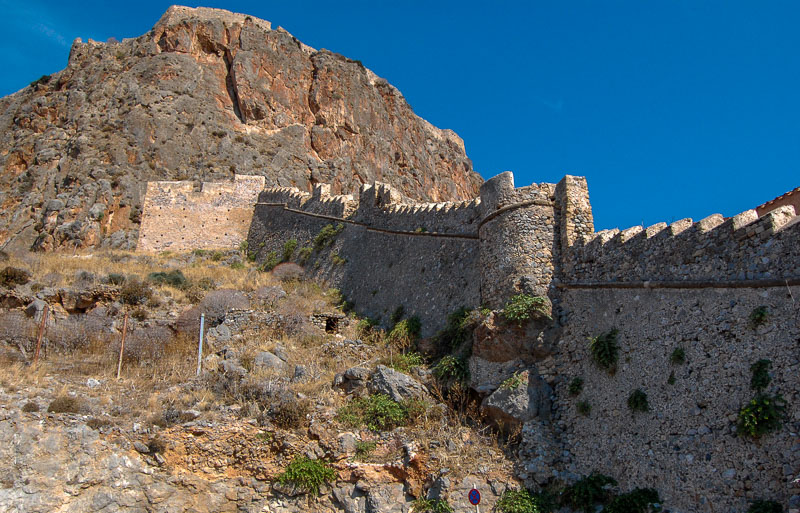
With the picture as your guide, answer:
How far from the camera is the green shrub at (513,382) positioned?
37.8 ft

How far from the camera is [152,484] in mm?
10438

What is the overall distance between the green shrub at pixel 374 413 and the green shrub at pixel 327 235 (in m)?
10.3

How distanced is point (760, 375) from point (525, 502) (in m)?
3.92

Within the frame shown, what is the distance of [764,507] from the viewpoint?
25.2 feet

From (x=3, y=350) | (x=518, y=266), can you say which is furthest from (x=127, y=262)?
(x=518, y=266)

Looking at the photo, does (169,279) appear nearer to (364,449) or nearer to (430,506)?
(364,449)

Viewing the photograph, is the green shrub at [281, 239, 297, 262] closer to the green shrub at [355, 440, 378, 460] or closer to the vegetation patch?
the vegetation patch

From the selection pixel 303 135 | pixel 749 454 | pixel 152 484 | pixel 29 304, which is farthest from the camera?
pixel 303 135

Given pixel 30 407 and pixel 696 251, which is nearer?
pixel 696 251

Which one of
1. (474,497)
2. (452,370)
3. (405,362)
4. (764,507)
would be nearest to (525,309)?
(452,370)

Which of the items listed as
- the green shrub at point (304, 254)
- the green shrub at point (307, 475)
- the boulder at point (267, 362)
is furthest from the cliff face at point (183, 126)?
the green shrub at point (307, 475)

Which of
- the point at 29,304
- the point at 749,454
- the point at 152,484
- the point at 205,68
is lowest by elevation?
the point at 152,484

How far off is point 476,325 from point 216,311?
794 centimetres

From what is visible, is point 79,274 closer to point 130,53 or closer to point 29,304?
point 29,304
